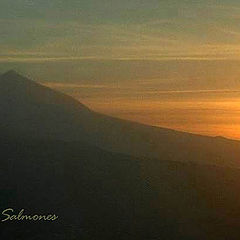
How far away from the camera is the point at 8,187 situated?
198 meters

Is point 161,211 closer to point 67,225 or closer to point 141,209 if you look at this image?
point 141,209

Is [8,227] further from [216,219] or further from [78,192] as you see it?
[216,219]

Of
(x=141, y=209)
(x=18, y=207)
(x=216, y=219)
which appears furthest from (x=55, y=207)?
(x=216, y=219)

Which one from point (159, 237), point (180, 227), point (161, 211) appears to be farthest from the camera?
point (161, 211)

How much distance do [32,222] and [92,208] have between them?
1921 cm

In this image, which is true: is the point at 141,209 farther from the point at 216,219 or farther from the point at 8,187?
the point at 8,187

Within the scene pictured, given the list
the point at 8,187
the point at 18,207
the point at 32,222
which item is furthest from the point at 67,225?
the point at 8,187

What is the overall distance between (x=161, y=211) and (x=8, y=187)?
44658mm

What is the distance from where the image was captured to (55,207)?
185m

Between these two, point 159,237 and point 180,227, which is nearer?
point 159,237

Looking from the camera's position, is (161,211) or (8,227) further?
(161,211)

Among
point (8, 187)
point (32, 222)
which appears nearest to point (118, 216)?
point (32, 222)

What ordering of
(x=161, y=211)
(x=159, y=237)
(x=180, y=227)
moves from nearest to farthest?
(x=159, y=237), (x=180, y=227), (x=161, y=211)

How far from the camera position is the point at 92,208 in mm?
183625
